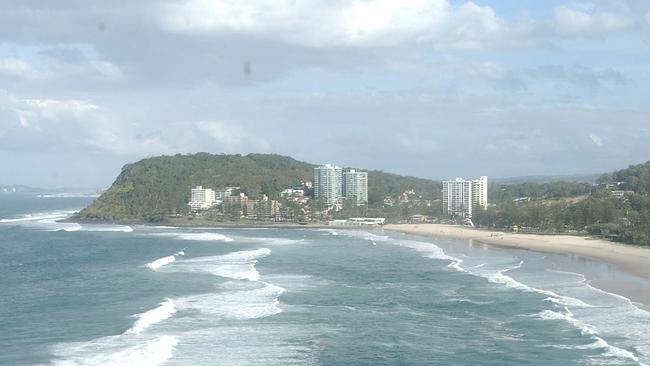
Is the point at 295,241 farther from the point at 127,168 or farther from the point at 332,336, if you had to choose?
the point at 127,168

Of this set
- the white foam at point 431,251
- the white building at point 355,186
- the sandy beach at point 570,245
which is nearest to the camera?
the white foam at point 431,251

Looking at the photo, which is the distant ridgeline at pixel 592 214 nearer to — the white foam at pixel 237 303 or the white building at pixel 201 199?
the white foam at pixel 237 303

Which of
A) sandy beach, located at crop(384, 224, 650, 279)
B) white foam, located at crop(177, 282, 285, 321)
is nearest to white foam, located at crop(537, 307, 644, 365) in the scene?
white foam, located at crop(177, 282, 285, 321)

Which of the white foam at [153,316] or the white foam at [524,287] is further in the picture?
the white foam at [524,287]

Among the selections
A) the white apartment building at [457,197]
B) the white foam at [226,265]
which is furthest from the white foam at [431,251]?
the white apartment building at [457,197]

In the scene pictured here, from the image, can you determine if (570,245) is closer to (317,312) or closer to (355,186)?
(317,312)

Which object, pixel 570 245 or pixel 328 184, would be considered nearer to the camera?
pixel 570 245

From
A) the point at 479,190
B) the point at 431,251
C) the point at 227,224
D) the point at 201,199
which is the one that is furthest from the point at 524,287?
the point at 201,199
